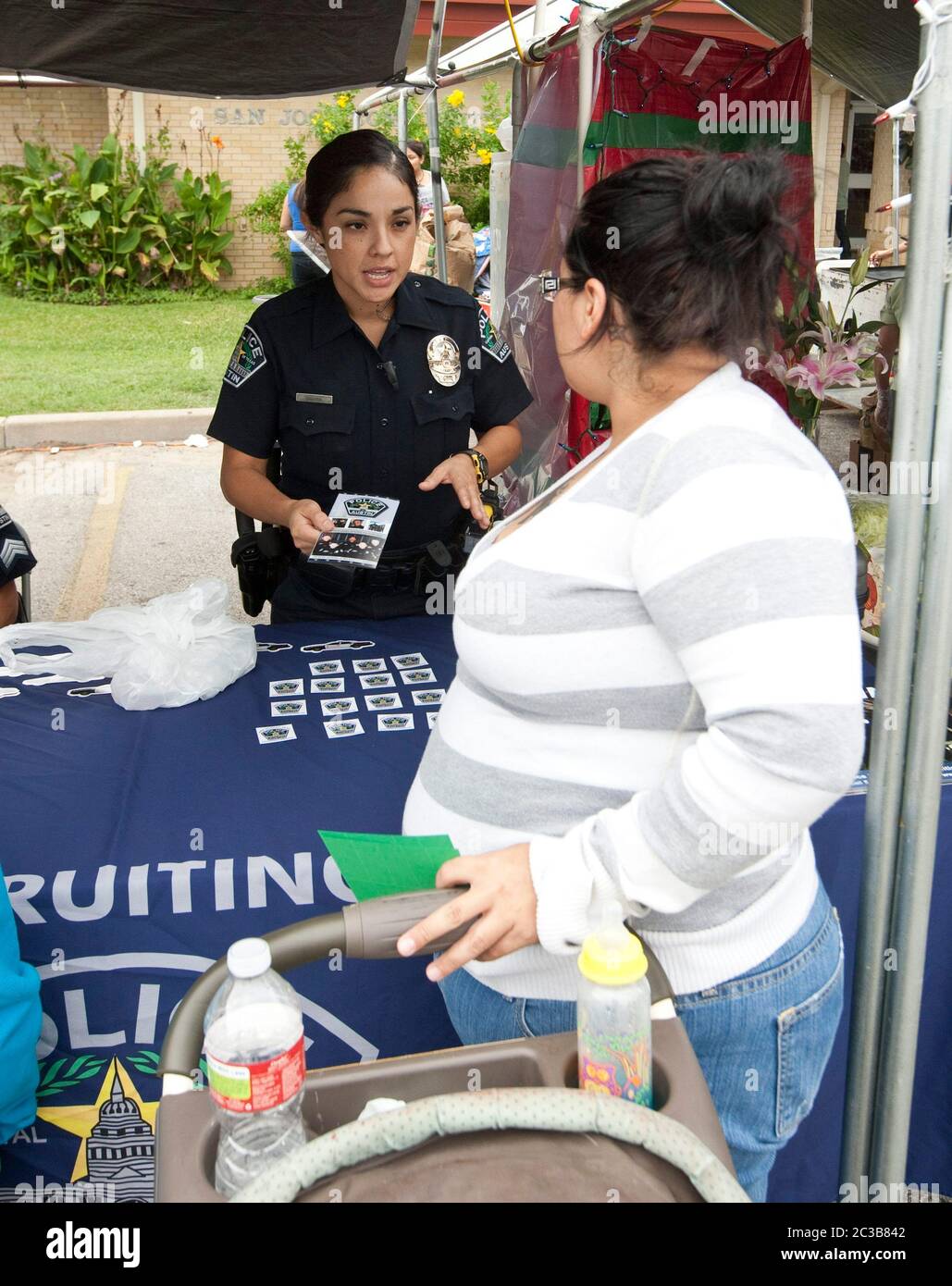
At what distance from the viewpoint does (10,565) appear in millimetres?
2918

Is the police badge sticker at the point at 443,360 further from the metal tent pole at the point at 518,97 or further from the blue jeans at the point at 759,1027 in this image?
the blue jeans at the point at 759,1027

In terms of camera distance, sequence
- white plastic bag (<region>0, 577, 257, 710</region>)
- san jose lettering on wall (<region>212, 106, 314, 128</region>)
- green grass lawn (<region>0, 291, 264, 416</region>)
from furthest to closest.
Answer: san jose lettering on wall (<region>212, 106, 314, 128</region>) → green grass lawn (<region>0, 291, 264, 416</region>) → white plastic bag (<region>0, 577, 257, 710</region>)

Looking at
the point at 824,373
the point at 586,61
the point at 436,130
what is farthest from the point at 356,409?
the point at 436,130

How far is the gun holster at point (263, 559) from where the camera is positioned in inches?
118

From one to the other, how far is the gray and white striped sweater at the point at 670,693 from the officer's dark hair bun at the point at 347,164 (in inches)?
66.4

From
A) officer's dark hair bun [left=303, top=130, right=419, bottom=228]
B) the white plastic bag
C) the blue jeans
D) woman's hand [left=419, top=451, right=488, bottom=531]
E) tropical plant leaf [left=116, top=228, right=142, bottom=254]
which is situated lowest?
the blue jeans

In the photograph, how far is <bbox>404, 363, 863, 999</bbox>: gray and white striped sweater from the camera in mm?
964

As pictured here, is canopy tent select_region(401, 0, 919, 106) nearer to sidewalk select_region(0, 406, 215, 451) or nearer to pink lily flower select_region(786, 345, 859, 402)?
pink lily flower select_region(786, 345, 859, 402)

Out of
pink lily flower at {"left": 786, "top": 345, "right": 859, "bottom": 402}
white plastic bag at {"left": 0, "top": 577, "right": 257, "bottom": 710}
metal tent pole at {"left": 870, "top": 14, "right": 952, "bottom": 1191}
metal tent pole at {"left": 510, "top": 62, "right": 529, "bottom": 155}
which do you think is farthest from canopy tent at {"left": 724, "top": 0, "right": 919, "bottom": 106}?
white plastic bag at {"left": 0, "top": 577, "right": 257, "bottom": 710}

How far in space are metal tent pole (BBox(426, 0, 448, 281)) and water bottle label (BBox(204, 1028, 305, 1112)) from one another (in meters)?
3.97

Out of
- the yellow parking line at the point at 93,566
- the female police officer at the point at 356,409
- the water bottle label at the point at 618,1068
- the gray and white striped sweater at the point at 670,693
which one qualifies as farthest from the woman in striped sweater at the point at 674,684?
the yellow parking line at the point at 93,566

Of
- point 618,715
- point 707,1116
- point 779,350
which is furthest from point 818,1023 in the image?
point 779,350

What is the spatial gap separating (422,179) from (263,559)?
6924 mm
